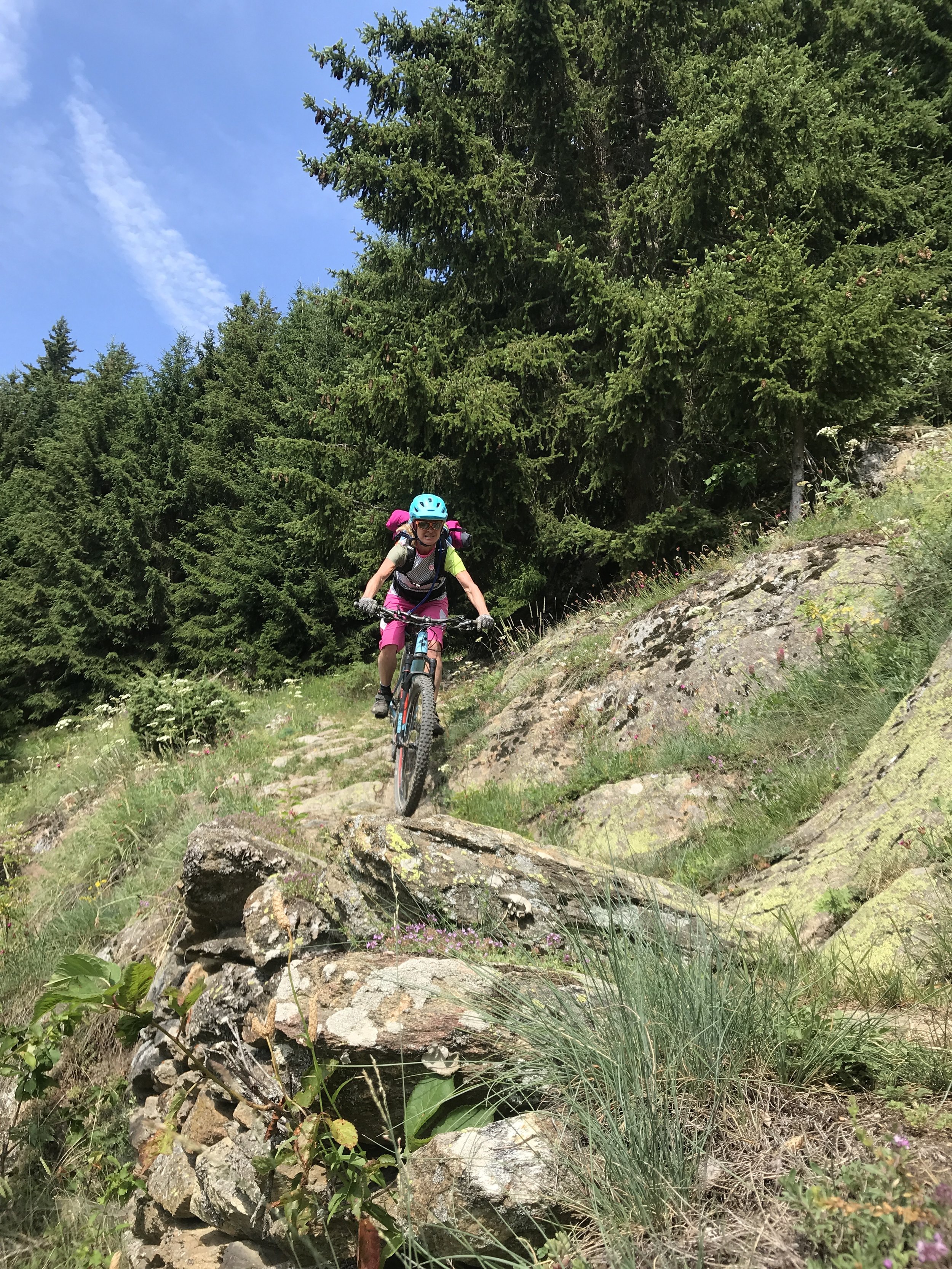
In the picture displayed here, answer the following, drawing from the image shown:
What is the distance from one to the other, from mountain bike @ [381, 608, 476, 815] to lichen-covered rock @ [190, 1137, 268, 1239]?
2968 mm

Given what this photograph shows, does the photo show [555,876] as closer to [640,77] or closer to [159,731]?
[159,731]

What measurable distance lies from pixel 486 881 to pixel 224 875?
1.49 meters

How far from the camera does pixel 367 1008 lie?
200cm

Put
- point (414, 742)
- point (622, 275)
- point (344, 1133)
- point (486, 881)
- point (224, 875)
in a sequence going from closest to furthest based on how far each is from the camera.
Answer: point (344, 1133)
point (486, 881)
point (224, 875)
point (414, 742)
point (622, 275)

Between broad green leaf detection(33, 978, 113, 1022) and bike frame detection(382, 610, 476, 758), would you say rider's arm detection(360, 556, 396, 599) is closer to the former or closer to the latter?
bike frame detection(382, 610, 476, 758)

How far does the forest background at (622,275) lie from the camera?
24.7 ft

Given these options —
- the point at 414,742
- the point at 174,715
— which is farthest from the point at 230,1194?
the point at 174,715

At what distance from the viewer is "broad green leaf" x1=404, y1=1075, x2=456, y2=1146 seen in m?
1.81

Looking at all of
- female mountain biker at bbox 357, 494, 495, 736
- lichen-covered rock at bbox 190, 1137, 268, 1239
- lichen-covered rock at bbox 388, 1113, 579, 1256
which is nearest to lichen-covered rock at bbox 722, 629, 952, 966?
lichen-covered rock at bbox 388, 1113, 579, 1256

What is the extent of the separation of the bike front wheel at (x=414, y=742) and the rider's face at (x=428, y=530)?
1205mm

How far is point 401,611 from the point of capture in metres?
6.11

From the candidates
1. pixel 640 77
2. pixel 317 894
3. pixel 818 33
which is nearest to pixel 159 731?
pixel 317 894

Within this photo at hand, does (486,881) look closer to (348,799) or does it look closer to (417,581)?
(417,581)

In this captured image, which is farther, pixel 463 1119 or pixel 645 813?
pixel 645 813
